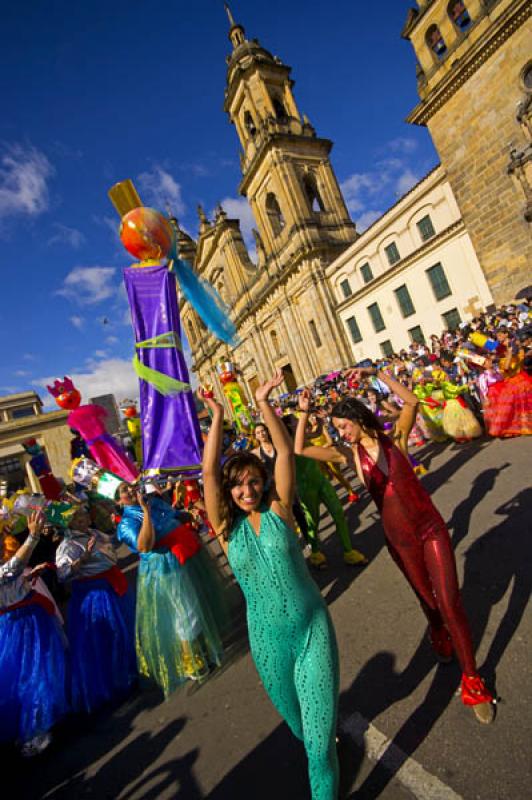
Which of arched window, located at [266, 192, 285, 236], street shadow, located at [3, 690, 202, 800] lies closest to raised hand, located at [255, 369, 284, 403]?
street shadow, located at [3, 690, 202, 800]

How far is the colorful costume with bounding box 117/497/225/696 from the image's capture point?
11.1 feet

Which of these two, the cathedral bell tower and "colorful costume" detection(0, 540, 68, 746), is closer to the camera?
"colorful costume" detection(0, 540, 68, 746)

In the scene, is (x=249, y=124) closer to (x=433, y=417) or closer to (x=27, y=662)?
(x=433, y=417)

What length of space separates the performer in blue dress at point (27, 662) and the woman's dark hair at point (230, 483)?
1966 millimetres

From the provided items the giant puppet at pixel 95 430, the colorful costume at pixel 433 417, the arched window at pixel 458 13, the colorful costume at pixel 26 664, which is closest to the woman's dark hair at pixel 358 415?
the colorful costume at pixel 26 664

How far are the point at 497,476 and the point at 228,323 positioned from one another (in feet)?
14.1

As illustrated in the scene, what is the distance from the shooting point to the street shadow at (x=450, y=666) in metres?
2.17

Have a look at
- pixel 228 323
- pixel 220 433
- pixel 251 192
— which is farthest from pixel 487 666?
pixel 251 192

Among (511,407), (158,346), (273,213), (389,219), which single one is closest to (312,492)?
(158,346)

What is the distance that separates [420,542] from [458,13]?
1883cm

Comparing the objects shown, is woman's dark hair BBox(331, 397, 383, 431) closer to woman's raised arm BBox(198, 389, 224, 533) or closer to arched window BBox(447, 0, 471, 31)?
woman's raised arm BBox(198, 389, 224, 533)

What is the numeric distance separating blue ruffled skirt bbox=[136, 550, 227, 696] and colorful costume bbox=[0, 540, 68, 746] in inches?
28.4

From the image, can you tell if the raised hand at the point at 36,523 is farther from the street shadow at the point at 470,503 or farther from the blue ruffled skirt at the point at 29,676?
the street shadow at the point at 470,503

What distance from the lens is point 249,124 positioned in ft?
100.0
